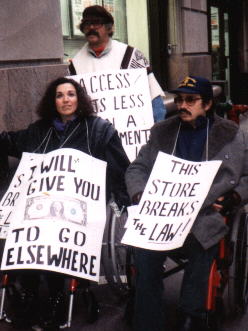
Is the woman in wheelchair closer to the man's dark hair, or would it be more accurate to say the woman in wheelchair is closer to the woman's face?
the woman's face

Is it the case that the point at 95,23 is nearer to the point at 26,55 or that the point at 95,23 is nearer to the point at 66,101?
the point at 66,101

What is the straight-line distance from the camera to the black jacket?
398 cm

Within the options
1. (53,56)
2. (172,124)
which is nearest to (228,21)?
(53,56)

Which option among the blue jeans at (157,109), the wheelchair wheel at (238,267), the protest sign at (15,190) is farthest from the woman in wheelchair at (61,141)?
the blue jeans at (157,109)

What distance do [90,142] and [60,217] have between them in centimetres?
62

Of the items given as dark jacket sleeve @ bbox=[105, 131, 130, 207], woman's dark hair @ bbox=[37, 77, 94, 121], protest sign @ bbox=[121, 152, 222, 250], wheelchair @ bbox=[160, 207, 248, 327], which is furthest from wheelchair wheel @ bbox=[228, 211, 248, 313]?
woman's dark hair @ bbox=[37, 77, 94, 121]

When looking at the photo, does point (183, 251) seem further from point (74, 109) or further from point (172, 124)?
point (74, 109)

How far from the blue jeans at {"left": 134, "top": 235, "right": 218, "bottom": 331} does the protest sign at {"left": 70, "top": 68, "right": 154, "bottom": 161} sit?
1.47 m

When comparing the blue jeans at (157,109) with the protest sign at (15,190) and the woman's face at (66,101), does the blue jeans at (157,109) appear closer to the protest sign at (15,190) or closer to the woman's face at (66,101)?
the woman's face at (66,101)

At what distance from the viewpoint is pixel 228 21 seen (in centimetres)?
1495

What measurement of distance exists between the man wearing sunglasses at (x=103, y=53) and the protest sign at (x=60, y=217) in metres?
1.16

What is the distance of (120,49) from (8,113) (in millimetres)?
1059

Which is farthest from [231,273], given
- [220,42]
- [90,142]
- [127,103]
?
[220,42]

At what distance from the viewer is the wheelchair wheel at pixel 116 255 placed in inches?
148
